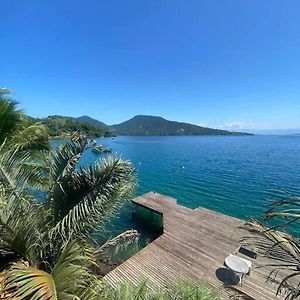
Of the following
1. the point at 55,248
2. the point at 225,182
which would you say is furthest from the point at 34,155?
the point at 225,182

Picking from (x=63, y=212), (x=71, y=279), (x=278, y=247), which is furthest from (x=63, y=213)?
(x=278, y=247)

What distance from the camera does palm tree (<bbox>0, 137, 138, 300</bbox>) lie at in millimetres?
3428

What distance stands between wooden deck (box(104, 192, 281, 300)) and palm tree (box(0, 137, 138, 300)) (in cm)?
470

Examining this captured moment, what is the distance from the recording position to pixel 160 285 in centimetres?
836

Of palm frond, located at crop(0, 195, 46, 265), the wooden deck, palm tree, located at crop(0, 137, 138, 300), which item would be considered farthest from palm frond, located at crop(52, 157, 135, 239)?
the wooden deck

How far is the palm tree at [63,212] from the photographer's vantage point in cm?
343

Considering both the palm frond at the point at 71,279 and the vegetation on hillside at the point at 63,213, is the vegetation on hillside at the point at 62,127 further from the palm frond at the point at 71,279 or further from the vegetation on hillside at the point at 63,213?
the palm frond at the point at 71,279

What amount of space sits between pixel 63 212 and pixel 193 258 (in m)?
7.95

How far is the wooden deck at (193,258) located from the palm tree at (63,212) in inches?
185

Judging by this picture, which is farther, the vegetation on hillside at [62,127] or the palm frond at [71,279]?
the vegetation on hillside at [62,127]

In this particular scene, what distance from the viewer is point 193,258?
10148 mm

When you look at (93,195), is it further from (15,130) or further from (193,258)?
(193,258)

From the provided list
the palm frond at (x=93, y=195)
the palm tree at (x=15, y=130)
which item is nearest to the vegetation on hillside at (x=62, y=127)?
the palm tree at (x=15, y=130)

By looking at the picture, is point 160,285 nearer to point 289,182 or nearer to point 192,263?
point 192,263
